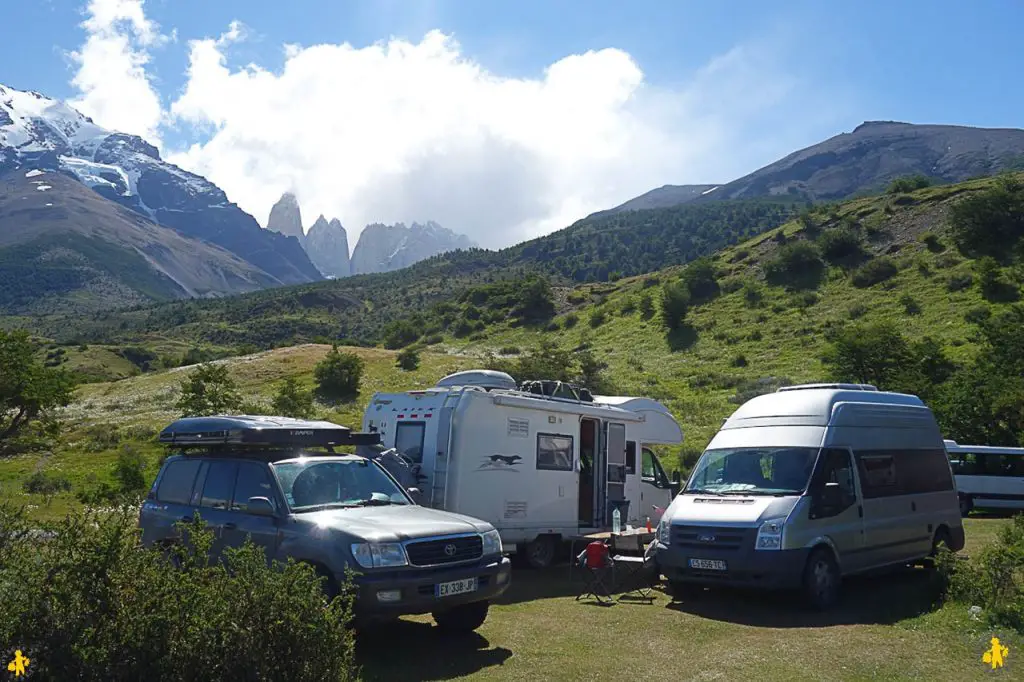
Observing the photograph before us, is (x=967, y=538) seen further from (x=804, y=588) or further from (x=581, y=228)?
(x=581, y=228)

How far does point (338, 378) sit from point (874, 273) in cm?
3520

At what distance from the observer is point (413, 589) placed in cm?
651

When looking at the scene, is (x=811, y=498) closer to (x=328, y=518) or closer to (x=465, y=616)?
(x=465, y=616)

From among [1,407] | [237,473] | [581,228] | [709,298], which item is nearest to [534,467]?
[237,473]

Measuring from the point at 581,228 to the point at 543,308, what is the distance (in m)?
78.0

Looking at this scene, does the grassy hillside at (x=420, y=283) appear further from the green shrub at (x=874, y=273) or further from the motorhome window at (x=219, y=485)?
the motorhome window at (x=219, y=485)

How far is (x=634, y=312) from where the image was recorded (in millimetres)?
61625

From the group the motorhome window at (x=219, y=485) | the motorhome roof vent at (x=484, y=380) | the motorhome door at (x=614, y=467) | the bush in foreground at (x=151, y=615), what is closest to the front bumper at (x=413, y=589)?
the bush in foreground at (x=151, y=615)

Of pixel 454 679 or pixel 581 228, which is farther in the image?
pixel 581 228

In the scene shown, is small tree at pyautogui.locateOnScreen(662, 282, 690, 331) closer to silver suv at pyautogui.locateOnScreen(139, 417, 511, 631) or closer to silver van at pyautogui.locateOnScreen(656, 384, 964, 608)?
silver van at pyautogui.locateOnScreen(656, 384, 964, 608)

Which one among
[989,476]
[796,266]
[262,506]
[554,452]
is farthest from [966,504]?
[796,266]

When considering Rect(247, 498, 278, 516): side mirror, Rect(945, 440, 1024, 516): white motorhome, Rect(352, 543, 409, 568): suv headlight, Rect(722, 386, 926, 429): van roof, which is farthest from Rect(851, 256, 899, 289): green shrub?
Rect(247, 498, 278, 516): side mirror

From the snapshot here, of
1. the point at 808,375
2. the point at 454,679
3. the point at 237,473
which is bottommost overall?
the point at 454,679

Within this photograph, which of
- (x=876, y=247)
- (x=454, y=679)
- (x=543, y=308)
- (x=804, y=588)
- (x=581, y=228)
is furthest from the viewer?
(x=581, y=228)
